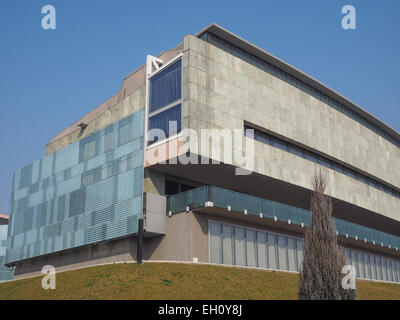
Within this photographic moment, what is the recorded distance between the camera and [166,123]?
3922 centimetres

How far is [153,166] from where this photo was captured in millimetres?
39156

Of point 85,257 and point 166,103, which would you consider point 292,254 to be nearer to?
point 166,103

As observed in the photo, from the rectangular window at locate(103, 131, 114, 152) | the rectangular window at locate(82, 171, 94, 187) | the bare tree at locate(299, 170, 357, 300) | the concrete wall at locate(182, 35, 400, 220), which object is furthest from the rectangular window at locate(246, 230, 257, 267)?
the bare tree at locate(299, 170, 357, 300)

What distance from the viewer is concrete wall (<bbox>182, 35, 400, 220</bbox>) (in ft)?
127

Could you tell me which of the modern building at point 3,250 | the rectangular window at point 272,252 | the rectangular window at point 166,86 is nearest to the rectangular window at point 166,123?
the rectangular window at point 166,86

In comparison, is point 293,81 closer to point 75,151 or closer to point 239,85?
point 239,85

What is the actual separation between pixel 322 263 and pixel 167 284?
32.9 feet

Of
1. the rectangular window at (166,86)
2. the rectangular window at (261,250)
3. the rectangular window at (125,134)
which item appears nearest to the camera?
the rectangular window at (166,86)

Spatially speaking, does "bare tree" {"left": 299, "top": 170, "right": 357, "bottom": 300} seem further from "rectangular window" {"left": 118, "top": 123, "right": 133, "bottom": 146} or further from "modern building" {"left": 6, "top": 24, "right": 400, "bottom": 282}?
"rectangular window" {"left": 118, "top": 123, "right": 133, "bottom": 146}

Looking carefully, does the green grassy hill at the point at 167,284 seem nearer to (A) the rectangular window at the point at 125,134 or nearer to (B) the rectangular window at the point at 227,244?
(B) the rectangular window at the point at 227,244

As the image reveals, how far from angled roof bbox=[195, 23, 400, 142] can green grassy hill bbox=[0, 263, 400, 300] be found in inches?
760

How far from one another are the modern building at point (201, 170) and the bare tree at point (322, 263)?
12439 millimetres

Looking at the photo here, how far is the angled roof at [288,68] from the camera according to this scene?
134 ft

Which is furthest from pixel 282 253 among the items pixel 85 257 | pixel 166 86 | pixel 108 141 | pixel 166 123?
pixel 108 141
